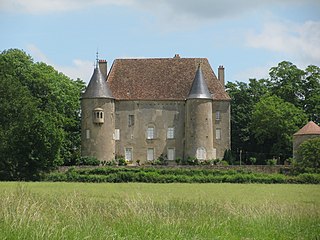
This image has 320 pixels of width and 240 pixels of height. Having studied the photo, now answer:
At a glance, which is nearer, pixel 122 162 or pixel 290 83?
pixel 122 162

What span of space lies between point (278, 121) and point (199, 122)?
25.2 ft

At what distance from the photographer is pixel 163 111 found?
60.8 m

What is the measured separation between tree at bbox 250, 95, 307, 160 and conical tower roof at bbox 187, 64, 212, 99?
586 centimetres

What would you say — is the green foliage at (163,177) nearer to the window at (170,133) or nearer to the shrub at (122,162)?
the shrub at (122,162)

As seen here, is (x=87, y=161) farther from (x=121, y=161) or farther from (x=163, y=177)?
(x=163, y=177)

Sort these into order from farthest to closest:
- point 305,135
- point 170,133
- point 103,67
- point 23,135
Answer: point 103,67, point 170,133, point 305,135, point 23,135

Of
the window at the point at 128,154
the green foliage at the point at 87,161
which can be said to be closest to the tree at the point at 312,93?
Answer: the window at the point at 128,154

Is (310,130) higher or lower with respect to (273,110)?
lower

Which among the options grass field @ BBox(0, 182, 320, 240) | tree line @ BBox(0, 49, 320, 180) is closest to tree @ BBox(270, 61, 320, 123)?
tree line @ BBox(0, 49, 320, 180)

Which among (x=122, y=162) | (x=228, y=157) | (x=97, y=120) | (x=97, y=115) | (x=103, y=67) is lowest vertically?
(x=122, y=162)

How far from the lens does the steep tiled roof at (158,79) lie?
60.3 metres

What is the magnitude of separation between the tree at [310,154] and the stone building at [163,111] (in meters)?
9.68

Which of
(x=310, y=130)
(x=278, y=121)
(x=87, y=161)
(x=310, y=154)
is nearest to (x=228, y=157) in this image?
(x=278, y=121)

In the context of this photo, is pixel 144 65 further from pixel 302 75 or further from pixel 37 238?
pixel 37 238
